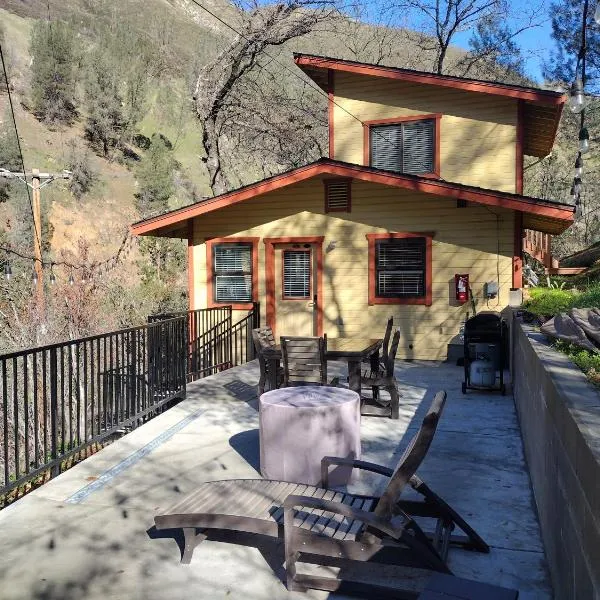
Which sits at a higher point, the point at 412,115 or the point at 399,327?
the point at 412,115

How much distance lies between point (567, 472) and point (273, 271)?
9.60 meters

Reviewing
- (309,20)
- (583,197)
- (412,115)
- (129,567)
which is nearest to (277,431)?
(129,567)

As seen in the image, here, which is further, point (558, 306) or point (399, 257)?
point (399, 257)

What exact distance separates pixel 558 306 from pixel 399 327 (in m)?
5.19

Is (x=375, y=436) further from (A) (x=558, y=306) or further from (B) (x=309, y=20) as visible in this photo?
(B) (x=309, y=20)

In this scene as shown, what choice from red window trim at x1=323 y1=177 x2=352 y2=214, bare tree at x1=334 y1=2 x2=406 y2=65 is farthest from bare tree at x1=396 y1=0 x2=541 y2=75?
red window trim at x1=323 y1=177 x2=352 y2=214

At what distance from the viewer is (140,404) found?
6.28 metres

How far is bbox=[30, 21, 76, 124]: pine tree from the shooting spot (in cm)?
4525

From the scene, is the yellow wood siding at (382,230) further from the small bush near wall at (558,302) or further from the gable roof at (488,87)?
the small bush near wall at (558,302)

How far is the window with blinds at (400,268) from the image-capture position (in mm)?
10953

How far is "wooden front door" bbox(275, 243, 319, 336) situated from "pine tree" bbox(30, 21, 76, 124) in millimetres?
40466

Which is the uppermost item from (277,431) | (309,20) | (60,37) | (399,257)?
(60,37)

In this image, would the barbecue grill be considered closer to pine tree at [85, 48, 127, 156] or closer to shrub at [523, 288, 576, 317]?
shrub at [523, 288, 576, 317]

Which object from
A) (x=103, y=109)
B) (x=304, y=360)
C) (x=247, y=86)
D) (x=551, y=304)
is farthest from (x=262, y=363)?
(x=103, y=109)
